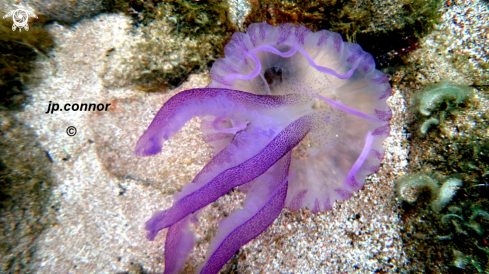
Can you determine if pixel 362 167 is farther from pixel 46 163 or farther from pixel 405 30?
pixel 46 163

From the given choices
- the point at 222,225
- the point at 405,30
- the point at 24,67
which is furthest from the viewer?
the point at 24,67

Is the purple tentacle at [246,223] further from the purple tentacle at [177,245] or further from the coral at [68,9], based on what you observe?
the coral at [68,9]

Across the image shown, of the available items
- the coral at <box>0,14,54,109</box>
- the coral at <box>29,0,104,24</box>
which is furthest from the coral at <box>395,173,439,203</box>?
the coral at <box>0,14,54,109</box>

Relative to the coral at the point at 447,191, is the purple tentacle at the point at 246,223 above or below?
below

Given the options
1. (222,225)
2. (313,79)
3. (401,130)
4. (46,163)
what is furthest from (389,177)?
(46,163)

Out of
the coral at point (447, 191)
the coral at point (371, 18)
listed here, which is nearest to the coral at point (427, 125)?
the coral at point (447, 191)
